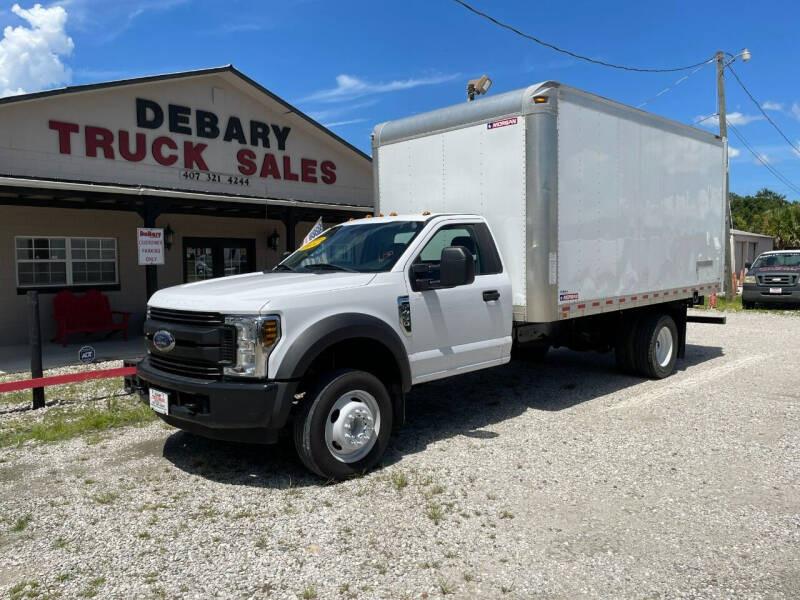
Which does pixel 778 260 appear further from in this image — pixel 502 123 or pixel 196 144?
pixel 196 144

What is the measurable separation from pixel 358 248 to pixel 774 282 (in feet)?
51.6

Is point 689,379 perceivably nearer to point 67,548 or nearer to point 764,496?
point 764,496

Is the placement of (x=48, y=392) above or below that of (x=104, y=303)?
below

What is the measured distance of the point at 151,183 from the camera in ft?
43.3

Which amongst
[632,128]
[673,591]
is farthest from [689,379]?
[673,591]

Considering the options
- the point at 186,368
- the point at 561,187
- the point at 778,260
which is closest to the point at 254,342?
the point at 186,368

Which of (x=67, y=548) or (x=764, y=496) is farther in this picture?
(x=764, y=496)

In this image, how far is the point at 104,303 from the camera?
12.8 metres

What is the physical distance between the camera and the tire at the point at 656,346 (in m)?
7.98

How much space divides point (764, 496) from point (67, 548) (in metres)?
4.47

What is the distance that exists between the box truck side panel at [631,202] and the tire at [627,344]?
0.61 meters

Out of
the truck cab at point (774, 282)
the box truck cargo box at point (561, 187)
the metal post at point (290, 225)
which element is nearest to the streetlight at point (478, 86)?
the box truck cargo box at point (561, 187)

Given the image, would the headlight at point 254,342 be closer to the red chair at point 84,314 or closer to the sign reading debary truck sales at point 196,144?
the red chair at point 84,314

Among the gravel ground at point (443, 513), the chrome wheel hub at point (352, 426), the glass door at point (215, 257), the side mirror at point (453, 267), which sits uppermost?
the glass door at point (215, 257)
